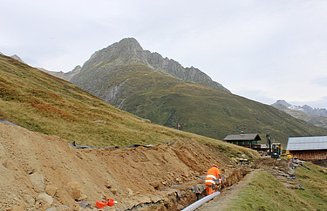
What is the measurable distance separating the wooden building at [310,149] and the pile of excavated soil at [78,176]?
172 ft

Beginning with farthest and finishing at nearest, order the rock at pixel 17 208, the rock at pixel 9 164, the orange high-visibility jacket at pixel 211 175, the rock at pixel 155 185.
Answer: the orange high-visibility jacket at pixel 211 175, the rock at pixel 155 185, the rock at pixel 9 164, the rock at pixel 17 208

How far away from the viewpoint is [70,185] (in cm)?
1511

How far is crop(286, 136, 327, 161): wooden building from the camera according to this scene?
71750mm

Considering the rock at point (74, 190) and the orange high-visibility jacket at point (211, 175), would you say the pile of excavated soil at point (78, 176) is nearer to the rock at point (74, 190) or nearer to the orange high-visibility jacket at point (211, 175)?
the rock at point (74, 190)

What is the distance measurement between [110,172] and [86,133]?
1823cm

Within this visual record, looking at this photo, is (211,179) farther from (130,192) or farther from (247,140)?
(247,140)

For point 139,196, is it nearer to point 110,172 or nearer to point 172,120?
point 110,172

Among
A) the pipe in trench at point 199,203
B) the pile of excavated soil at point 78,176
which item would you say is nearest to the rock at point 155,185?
the pile of excavated soil at point 78,176

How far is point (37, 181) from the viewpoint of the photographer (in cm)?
1371

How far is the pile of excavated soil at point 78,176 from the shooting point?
12.8m

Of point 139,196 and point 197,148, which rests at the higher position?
point 197,148

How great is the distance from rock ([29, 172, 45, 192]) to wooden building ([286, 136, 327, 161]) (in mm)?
69180

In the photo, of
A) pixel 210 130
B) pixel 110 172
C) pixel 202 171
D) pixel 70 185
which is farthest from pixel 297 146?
pixel 210 130

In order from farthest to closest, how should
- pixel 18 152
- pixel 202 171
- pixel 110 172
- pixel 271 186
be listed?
pixel 202 171, pixel 271 186, pixel 110 172, pixel 18 152
